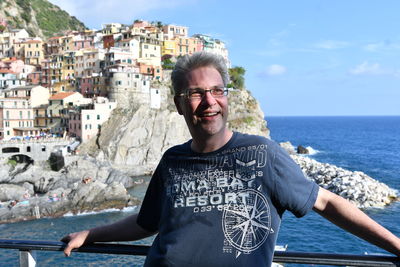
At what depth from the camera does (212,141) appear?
8.18 feet

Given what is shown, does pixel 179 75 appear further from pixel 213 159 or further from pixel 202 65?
pixel 213 159

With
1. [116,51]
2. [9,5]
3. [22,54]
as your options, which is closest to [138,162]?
[116,51]

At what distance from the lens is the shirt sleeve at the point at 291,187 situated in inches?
90.6

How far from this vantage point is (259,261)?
86.0 inches

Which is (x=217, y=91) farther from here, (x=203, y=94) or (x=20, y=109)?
(x=20, y=109)

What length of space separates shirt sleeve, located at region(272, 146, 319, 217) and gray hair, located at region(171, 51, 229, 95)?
0.70 metres

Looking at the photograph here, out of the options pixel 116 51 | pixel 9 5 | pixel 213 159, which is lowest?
pixel 213 159

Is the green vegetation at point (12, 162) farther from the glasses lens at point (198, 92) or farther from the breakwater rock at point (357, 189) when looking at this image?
the glasses lens at point (198, 92)

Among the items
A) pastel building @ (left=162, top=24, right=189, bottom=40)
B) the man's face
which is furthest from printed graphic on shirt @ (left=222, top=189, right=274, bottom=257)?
pastel building @ (left=162, top=24, right=189, bottom=40)

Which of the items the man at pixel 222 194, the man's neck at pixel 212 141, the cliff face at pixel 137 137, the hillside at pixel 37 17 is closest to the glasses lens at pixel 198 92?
the man at pixel 222 194

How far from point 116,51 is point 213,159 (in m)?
57.5

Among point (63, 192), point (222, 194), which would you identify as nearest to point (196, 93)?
point (222, 194)

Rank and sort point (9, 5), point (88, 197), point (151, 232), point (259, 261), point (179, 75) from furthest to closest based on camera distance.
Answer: point (9, 5) < point (88, 197) < point (151, 232) < point (179, 75) < point (259, 261)

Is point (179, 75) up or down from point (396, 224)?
up
